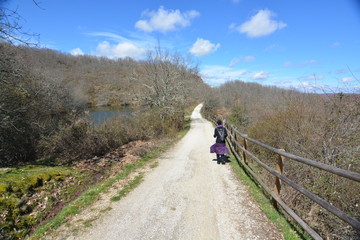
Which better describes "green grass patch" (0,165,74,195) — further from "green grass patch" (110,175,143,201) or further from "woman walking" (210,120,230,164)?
"woman walking" (210,120,230,164)

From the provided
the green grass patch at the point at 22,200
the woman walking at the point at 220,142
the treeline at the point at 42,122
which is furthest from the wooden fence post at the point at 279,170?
the treeline at the point at 42,122

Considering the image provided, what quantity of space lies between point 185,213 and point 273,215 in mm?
1801

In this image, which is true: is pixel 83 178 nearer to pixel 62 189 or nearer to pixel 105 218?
pixel 62 189

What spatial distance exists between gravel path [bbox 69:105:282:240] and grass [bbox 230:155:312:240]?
0.46ft

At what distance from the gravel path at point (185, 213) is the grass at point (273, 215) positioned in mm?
139

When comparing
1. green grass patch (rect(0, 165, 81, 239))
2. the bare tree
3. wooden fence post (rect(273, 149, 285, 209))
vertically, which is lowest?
green grass patch (rect(0, 165, 81, 239))

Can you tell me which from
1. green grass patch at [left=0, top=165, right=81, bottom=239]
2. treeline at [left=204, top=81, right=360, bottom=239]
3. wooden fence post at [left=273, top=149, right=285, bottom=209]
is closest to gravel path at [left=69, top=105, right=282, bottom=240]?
wooden fence post at [left=273, top=149, right=285, bottom=209]

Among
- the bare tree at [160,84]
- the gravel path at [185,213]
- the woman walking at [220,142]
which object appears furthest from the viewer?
the bare tree at [160,84]

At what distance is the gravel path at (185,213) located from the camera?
3.42 metres

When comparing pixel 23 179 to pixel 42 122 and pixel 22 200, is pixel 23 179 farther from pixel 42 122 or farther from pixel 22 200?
pixel 42 122

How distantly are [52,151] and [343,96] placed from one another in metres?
13.0

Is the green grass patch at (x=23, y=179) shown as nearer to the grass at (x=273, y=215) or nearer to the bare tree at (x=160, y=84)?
the grass at (x=273, y=215)

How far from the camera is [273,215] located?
387cm

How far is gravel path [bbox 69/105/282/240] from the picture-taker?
3.42 m
